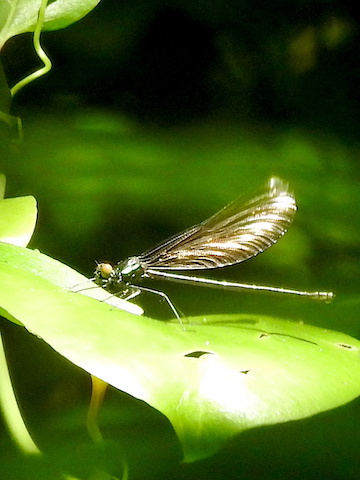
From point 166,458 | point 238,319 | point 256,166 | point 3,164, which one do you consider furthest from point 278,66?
point 166,458

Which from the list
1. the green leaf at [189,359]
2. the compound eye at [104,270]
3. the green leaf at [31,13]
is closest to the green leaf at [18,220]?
the green leaf at [189,359]

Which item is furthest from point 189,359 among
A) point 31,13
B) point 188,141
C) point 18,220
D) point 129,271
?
point 188,141

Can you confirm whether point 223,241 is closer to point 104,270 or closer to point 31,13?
point 104,270

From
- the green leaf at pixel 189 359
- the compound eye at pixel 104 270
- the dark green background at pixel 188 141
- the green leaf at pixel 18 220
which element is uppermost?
the dark green background at pixel 188 141

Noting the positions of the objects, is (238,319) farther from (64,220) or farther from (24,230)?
(64,220)

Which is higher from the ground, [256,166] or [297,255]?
[256,166]

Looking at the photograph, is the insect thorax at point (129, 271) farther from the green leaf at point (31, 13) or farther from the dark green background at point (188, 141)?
the green leaf at point (31, 13)
